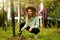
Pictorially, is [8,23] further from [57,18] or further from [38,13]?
[57,18]

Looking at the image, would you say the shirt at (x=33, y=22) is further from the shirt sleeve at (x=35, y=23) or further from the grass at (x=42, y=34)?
the grass at (x=42, y=34)

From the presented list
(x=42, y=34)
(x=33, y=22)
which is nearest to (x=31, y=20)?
(x=33, y=22)

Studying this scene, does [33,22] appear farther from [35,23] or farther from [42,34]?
[42,34]

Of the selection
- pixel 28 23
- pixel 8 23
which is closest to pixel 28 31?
pixel 28 23

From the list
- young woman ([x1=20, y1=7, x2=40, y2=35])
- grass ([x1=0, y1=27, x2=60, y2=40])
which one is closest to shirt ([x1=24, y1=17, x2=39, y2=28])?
young woman ([x1=20, y1=7, x2=40, y2=35])

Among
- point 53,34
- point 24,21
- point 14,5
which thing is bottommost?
point 53,34

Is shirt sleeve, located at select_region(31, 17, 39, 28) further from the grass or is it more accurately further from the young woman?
the grass

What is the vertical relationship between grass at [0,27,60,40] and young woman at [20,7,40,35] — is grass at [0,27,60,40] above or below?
below

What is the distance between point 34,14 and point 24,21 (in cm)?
19

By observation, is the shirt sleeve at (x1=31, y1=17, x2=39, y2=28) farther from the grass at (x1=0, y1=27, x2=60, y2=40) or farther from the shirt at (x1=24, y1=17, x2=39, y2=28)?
the grass at (x1=0, y1=27, x2=60, y2=40)

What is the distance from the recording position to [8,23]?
334 cm

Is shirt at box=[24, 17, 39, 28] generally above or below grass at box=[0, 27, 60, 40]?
above

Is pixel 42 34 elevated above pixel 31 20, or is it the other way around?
pixel 31 20

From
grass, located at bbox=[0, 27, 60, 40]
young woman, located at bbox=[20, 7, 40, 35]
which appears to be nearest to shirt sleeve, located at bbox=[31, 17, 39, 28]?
young woman, located at bbox=[20, 7, 40, 35]
